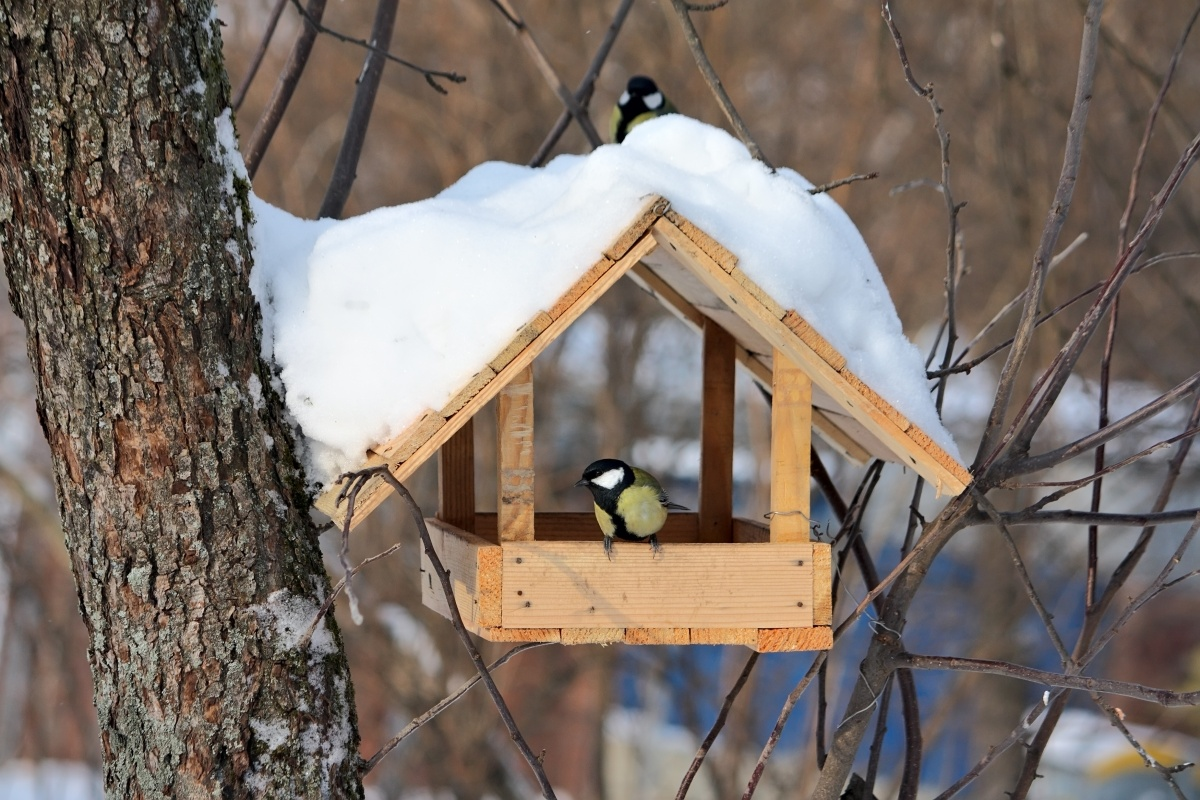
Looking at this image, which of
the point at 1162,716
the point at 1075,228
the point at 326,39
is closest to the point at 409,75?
the point at 326,39

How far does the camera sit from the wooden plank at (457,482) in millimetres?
3055

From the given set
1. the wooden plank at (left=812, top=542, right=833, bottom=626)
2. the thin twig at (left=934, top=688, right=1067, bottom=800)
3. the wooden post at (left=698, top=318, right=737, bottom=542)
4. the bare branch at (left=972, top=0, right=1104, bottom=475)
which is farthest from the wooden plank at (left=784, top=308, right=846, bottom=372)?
the wooden post at (left=698, top=318, right=737, bottom=542)

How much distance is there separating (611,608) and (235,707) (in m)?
0.74

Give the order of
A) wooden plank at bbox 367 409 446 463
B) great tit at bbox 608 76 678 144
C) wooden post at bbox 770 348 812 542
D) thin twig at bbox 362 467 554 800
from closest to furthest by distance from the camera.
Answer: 1. thin twig at bbox 362 467 554 800
2. wooden plank at bbox 367 409 446 463
3. wooden post at bbox 770 348 812 542
4. great tit at bbox 608 76 678 144

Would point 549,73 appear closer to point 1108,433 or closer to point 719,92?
point 719,92

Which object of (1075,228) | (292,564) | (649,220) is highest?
(1075,228)

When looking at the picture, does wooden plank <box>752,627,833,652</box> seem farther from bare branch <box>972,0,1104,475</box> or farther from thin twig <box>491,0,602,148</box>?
thin twig <box>491,0,602,148</box>

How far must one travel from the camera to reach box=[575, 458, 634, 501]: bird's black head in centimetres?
256

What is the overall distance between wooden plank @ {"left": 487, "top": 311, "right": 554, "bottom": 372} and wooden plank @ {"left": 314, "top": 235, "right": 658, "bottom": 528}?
1cm

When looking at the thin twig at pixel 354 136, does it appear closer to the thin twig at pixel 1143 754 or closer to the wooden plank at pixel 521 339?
the wooden plank at pixel 521 339

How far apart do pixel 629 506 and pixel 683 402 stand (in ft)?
22.9

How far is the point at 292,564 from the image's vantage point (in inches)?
79.4

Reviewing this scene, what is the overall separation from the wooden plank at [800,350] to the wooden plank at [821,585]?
269 millimetres

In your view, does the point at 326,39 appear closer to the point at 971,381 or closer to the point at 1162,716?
the point at 971,381
